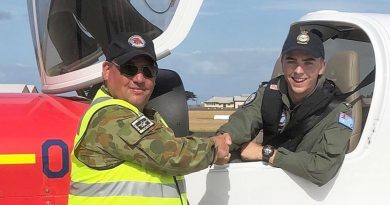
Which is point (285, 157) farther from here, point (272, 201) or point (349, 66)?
point (349, 66)

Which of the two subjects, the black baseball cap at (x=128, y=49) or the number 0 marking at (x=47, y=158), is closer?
the black baseball cap at (x=128, y=49)

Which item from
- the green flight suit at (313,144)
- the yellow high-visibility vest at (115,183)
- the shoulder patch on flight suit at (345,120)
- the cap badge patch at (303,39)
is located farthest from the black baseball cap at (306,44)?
the yellow high-visibility vest at (115,183)

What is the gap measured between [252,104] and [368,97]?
54cm

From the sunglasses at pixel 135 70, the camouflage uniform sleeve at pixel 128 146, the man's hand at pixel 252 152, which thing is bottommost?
the man's hand at pixel 252 152

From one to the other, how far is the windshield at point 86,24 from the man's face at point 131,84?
0.83 m

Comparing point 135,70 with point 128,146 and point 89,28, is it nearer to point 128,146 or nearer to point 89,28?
point 128,146

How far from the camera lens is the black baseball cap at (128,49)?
77.4 inches

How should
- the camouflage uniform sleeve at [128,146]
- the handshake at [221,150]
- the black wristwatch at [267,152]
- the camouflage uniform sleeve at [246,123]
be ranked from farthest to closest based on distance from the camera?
the camouflage uniform sleeve at [246,123] → the black wristwatch at [267,152] → the handshake at [221,150] → the camouflage uniform sleeve at [128,146]

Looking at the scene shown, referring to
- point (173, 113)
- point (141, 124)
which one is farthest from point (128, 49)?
point (173, 113)

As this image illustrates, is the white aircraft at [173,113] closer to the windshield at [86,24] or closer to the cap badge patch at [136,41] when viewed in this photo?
the windshield at [86,24]

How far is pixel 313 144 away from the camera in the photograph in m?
2.63

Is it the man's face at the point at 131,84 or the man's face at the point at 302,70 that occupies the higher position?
the man's face at the point at 131,84

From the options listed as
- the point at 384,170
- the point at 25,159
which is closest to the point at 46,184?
the point at 25,159

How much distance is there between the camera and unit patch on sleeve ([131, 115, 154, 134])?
1932 millimetres
